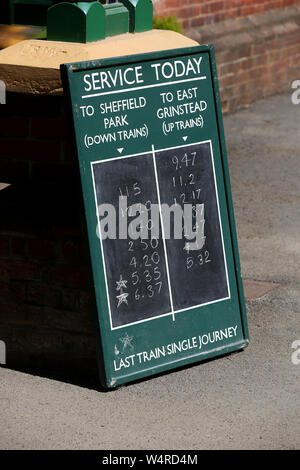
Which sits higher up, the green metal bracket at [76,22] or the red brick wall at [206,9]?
the red brick wall at [206,9]

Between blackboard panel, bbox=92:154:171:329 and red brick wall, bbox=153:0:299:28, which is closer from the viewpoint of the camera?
blackboard panel, bbox=92:154:171:329

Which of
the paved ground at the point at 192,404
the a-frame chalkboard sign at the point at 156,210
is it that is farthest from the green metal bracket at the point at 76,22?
the paved ground at the point at 192,404

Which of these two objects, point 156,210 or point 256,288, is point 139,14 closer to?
point 156,210

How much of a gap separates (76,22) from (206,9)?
672 cm

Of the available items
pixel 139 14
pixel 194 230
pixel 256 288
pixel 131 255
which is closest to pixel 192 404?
pixel 131 255

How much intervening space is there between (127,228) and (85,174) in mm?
384

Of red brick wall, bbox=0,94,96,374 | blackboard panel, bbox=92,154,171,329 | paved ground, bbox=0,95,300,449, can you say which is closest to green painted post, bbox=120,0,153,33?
red brick wall, bbox=0,94,96,374

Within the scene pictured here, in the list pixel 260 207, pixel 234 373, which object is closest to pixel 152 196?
pixel 234 373

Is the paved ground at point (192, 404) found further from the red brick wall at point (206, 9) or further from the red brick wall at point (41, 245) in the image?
the red brick wall at point (206, 9)

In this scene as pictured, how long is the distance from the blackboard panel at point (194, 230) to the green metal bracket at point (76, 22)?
0.70m

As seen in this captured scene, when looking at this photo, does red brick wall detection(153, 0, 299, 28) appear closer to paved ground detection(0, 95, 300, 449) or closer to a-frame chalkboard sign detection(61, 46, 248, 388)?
paved ground detection(0, 95, 300, 449)

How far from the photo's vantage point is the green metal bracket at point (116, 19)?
208 inches

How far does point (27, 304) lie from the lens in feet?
17.5

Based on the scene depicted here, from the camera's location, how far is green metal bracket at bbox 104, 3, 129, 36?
17.4ft
